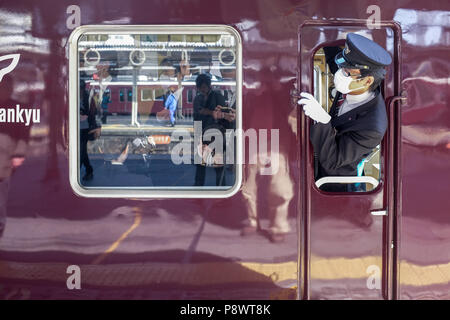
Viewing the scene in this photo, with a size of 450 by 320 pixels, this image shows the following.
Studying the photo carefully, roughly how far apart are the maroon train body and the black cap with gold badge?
5.1 inches

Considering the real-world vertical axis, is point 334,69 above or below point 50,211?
above

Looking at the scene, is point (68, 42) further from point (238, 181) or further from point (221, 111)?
point (238, 181)

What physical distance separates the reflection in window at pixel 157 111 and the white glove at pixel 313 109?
0.41 metres

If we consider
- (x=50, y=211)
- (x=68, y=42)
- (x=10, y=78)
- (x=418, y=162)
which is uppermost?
(x=68, y=42)

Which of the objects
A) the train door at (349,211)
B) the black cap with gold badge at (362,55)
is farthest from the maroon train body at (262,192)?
the black cap with gold badge at (362,55)

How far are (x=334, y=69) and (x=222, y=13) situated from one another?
75 centimetres

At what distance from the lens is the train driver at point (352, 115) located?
302 cm

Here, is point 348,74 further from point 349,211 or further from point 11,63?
point 11,63

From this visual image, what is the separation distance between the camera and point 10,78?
3152 millimetres

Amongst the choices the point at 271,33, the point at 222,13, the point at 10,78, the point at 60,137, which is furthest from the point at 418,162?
the point at 10,78

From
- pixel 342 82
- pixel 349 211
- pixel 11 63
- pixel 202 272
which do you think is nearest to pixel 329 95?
pixel 342 82

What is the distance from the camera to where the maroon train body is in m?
3.12

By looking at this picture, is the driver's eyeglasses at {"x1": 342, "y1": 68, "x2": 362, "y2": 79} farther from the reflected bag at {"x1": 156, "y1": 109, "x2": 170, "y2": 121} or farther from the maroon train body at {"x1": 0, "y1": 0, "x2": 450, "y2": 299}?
the reflected bag at {"x1": 156, "y1": 109, "x2": 170, "y2": 121}

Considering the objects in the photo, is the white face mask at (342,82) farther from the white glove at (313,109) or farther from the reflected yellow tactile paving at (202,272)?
the reflected yellow tactile paving at (202,272)
